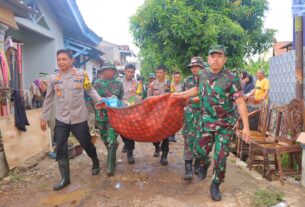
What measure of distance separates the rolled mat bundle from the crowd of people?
17 cm

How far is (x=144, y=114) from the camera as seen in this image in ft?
14.0

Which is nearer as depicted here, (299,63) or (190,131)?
(190,131)

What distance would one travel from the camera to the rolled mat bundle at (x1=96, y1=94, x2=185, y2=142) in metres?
4.23

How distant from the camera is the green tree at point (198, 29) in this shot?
10469 millimetres

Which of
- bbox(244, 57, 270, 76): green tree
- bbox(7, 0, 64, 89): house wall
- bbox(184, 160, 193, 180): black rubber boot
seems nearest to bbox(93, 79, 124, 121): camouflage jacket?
bbox(184, 160, 193, 180): black rubber boot

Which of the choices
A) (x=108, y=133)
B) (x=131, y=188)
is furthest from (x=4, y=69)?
(x=131, y=188)

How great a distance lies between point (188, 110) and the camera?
179 inches

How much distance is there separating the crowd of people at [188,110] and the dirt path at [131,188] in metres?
0.19

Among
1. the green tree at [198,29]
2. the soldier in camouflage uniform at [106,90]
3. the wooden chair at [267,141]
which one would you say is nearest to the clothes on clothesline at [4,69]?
the soldier in camouflage uniform at [106,90]

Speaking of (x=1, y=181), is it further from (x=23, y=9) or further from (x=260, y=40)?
(x=260, y=40)

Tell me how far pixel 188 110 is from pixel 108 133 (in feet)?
4.22

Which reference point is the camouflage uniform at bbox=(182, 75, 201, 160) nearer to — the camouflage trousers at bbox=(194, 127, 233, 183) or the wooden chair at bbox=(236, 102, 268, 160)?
the camouflage trousers at bbox=(194, 127, 233, 183)

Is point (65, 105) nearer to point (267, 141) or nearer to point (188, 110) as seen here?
point (188, 110)

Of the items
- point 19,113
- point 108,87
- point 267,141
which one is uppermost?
point 108,87
